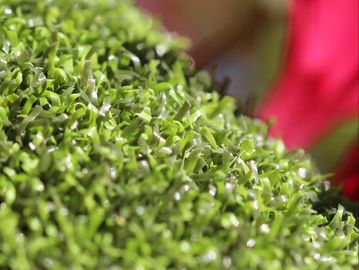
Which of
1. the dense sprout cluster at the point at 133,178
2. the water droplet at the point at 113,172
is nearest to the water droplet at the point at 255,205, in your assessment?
the dense sprout cluster at the point at 133,178

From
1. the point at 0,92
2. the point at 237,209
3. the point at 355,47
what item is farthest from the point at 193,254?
the point at 355,47

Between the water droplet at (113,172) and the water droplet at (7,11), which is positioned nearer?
the water droplet at (113,172)

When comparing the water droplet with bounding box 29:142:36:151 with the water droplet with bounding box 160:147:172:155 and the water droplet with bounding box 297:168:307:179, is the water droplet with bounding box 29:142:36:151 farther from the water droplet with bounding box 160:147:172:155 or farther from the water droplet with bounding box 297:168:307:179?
the water droplet with bounding box 297:168:307:179

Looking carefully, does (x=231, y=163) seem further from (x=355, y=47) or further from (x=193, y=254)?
(x=355, y=47)

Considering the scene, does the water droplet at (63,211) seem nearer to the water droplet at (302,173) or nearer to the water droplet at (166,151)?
the water droplet at (166,151)

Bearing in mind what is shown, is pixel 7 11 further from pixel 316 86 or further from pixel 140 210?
pixel 316 86

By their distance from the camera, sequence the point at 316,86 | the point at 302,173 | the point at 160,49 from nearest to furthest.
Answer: the point at 302,173 < the point at 160,49 < the point at 316,86

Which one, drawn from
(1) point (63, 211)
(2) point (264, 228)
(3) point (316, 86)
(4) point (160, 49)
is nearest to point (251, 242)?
(2) point (264, 228)

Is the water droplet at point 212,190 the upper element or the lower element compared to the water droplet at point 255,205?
lower

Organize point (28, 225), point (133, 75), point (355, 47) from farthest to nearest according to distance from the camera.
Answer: point (355, 47) < point (133, 75) < point (28, 225)
